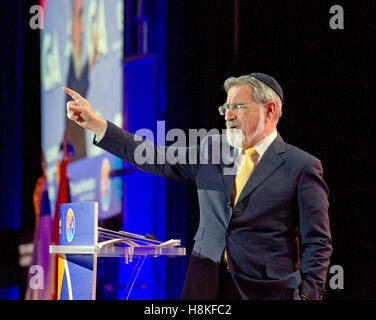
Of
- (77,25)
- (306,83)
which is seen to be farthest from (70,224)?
(77,25)

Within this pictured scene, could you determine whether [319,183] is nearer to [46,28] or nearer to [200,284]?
[200,284]

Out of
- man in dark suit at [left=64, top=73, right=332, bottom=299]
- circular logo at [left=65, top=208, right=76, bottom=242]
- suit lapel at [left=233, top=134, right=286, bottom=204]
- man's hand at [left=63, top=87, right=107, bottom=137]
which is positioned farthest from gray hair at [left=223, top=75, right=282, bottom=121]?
circular logo at [left=65, top=208, right=76, bottom=242]

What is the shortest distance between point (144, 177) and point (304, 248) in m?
1.88

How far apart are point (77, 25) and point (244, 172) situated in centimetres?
284

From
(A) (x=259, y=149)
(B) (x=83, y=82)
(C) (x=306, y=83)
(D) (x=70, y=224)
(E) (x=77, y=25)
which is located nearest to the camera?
(D) (x=70, y=224)

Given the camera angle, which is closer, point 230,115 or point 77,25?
point 230,115

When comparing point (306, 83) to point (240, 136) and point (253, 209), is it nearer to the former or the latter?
point (240, 136)

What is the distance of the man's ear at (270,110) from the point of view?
2631mm

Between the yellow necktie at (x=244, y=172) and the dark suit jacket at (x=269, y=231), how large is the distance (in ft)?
0.11

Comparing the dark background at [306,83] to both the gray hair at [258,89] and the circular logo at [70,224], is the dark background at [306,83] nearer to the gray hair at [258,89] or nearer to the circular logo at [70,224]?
the gray hair at [258,89]

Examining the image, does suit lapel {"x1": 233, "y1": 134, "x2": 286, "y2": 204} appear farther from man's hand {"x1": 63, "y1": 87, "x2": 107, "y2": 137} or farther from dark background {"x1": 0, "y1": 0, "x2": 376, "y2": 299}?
dark background {"x1": 0, "y1": 0, "x2": 376, "y2": 299}

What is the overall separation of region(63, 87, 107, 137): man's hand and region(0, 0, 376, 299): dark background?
1499 mm

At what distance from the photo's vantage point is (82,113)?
2.44 m
